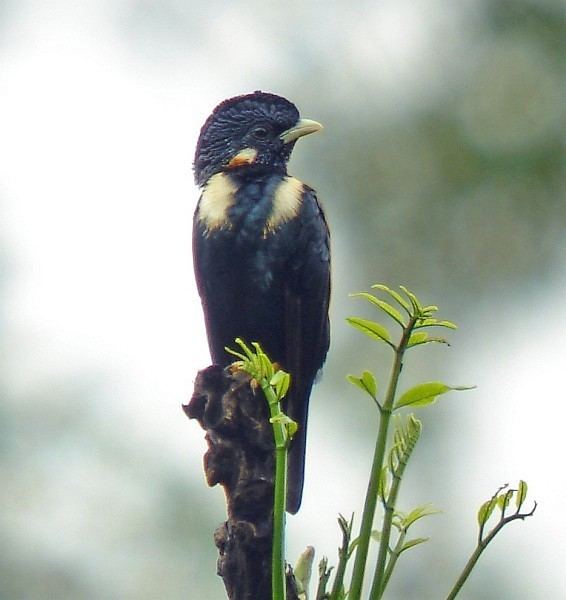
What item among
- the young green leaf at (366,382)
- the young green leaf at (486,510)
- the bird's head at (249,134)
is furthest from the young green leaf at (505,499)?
the bird's head at (249,134)

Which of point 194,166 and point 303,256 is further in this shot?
point 194,166

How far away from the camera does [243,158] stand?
183 inches

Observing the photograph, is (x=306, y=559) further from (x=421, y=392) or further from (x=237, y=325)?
(x=237, y=325)

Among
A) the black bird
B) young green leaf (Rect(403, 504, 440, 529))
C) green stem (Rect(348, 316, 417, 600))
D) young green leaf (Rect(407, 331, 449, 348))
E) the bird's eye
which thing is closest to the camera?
green stem (Rect(348, 316, 417, 600))

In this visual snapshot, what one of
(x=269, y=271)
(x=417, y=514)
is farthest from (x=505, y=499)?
(x=269, y=271)

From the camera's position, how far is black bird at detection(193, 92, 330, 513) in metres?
4.29

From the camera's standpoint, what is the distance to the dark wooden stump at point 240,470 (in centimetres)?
244

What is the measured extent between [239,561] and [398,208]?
8.57 meters

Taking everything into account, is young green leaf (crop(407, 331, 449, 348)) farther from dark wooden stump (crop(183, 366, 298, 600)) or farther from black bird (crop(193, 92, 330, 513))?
black bird (crop(193, 92, 330, 513))

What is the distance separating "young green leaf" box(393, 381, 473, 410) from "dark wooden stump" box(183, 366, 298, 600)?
1.26 feet

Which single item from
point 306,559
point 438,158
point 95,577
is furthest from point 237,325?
point 438,158

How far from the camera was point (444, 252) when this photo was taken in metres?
10.6

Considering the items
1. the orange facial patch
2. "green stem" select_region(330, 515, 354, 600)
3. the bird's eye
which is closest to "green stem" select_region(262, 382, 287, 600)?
"green stem" select_region(330, 515, 354, 600)

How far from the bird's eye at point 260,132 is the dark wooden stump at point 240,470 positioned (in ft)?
5.93
